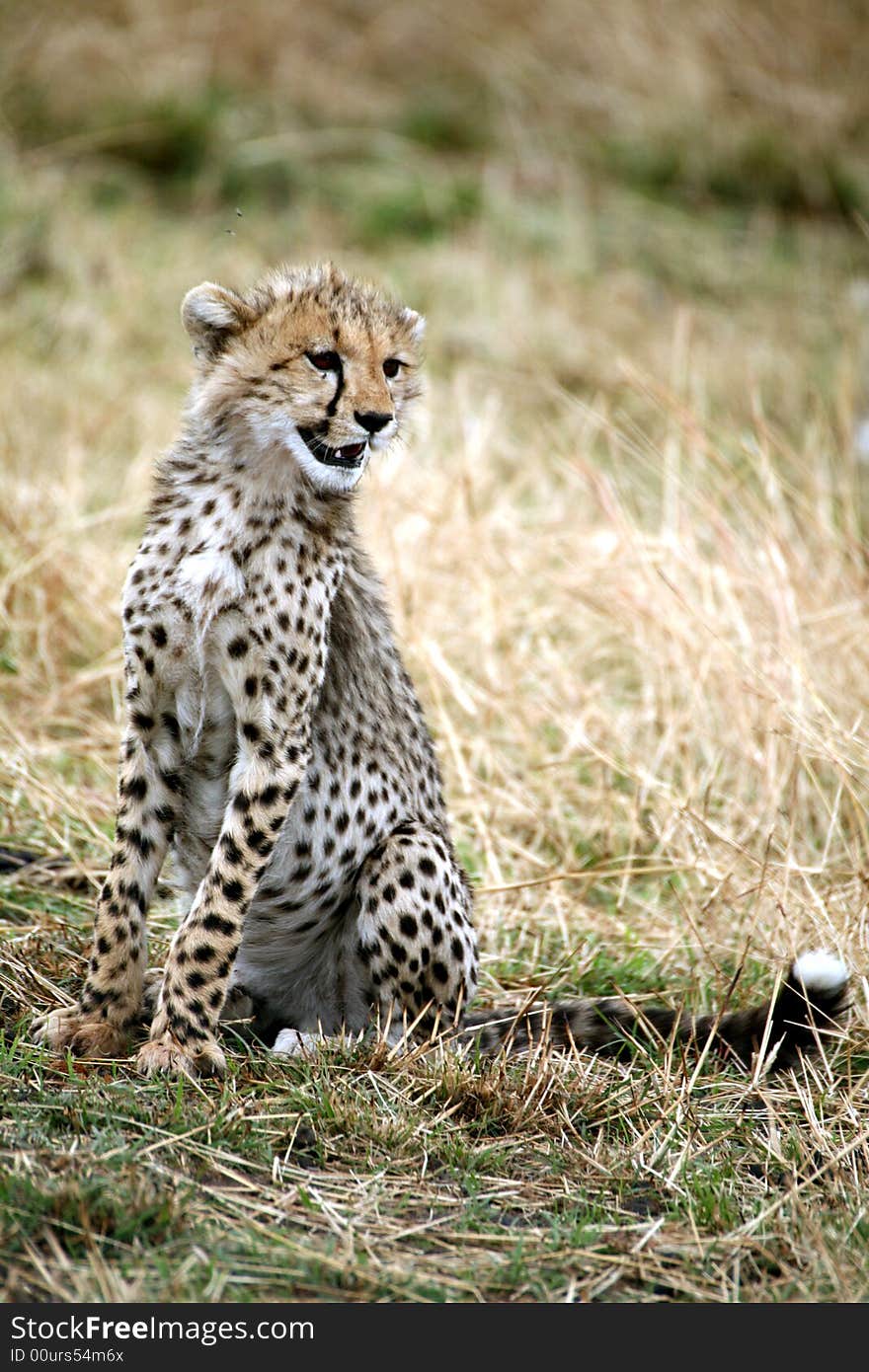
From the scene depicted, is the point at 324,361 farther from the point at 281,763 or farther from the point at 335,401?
the point at 281,763

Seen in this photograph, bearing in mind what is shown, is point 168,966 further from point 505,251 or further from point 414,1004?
point 505,251

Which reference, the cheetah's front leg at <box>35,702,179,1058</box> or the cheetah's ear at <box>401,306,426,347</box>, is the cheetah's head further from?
the cheetah's front leg at <box>35,702,179,1058</box>

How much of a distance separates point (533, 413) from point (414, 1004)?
4837 millimetres

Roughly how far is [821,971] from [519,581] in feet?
7.94

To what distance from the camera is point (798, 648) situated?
4.57 m

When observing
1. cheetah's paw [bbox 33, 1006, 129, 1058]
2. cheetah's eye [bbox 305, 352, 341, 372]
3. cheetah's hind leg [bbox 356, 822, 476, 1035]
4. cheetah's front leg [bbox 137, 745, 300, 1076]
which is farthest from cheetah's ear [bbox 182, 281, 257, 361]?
cheetah's paw [bbox 33, 1006, 129, 1058]

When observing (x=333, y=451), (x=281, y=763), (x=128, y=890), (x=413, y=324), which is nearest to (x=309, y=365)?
(x=333, y=451)

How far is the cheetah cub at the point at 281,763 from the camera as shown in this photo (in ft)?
10.5

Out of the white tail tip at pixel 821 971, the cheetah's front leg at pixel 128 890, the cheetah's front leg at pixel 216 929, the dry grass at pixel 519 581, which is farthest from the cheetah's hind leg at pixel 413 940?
the white tail tip at pixel 821 971

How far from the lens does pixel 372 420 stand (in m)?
3.12

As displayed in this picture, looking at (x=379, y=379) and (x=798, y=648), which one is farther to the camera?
(x=798, y=648)

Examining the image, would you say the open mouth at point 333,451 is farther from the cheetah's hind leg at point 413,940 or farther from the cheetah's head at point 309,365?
the cheetah's hind leg at point 413,940

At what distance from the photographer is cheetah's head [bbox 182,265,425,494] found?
3.15 metres

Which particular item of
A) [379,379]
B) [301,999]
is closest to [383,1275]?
[301,999]
